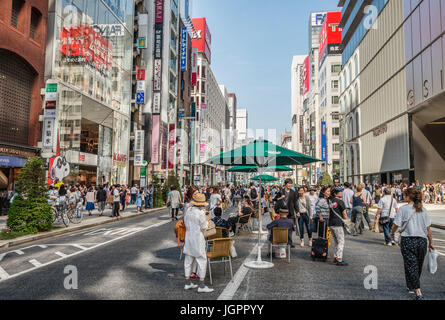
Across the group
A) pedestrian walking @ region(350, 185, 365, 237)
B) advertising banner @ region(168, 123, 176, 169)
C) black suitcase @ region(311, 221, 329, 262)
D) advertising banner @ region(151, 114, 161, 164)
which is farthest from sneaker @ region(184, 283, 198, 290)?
advertising banner @ region(168, 123, 176, 169)

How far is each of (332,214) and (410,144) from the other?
30.7m

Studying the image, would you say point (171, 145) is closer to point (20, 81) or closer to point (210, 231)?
point (20, 81)

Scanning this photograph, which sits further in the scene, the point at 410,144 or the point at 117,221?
the point at 410,144

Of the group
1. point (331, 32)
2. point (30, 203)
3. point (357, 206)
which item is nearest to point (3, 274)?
point (30, 203)

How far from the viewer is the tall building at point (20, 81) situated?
20531mm

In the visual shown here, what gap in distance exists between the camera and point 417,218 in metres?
5.68

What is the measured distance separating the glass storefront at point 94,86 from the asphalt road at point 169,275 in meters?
17.7

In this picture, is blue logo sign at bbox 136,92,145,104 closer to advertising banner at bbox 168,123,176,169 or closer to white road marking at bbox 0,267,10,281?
advertising banner at bbox 168,123,176,169

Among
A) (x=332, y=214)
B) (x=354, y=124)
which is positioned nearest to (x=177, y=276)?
(x=332, y=214)

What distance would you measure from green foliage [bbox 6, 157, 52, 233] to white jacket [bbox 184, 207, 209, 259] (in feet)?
30.9

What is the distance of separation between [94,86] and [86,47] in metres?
3.37

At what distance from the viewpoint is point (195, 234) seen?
5875mm
